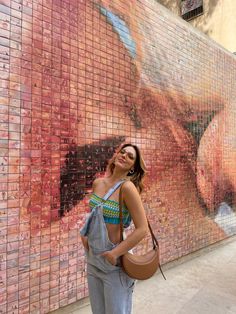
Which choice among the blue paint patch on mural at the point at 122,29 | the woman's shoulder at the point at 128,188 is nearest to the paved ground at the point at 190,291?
the woman's shoulder at the point at 128,188

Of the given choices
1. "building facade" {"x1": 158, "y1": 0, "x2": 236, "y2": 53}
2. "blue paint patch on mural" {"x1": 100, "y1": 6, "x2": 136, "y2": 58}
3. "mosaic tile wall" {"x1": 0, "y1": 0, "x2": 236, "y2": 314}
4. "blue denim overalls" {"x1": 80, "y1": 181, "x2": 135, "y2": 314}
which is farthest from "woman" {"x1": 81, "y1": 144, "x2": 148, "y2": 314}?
"building facade" {"x1": 158, "y1": 0, "x2": 236, "y2": 53}

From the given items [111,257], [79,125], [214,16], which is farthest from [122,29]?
[214,16]

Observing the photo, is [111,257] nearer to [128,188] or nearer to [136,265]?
[136,265]

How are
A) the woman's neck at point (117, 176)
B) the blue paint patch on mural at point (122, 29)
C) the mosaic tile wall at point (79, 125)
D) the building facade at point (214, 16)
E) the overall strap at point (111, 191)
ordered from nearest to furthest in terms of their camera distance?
the overall strap at point (111, 191) → the woman's neck at point (117, 176) → the mosaic tile wall at point (79, 125) → the blue paint patch on mural at point (122, 29) → the building facade at point (214, 16)

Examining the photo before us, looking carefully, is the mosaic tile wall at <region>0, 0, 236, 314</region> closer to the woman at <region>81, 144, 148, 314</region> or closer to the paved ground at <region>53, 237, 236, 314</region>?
the paved ground at <region>53, 237, 236, 314</region>

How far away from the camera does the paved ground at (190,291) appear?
9.73 feet

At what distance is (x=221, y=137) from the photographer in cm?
542

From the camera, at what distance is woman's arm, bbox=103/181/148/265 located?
5.27 ft

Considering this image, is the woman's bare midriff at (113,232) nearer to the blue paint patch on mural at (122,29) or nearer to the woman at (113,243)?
the woman at (113,243)

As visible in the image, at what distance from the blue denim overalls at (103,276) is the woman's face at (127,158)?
0.40 feet

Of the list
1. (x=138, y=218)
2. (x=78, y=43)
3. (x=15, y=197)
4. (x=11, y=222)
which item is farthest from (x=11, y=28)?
(x=138, y=218)

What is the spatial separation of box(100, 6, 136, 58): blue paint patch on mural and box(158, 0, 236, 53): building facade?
4.54 meters

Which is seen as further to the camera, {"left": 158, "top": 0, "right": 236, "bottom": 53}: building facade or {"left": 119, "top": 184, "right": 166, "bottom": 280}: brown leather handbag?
{"left": 158, "top": 0, "right": 236, "bottom": 53}: building facade

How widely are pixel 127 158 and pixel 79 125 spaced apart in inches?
52.3
